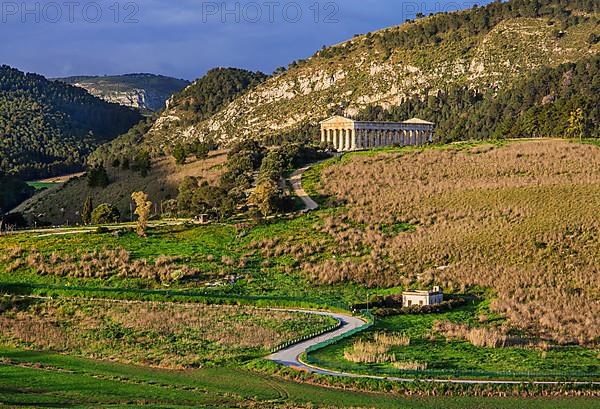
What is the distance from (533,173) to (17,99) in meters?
138

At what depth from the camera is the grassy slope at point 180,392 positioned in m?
31.5

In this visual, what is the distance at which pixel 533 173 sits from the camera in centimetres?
8256

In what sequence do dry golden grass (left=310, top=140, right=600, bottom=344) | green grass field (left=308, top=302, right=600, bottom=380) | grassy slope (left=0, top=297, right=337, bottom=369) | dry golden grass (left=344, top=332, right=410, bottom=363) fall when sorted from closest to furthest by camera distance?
green grass field (left=308, top=302, right=600, bottom=380) → dry golden grass (left=344, top=332, right=410, bottom=363) → grassy slope (left=0, top=297, right=337, bottom=369) → dry golden grass (left=310, top=140, right=600, bottom=344)

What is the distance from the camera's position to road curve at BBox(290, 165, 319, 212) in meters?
78.6

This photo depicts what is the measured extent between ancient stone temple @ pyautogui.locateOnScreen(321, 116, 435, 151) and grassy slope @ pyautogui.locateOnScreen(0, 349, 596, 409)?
273ft

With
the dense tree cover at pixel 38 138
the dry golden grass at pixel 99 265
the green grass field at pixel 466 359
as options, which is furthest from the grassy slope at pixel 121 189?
the green grass field at pixel 466 359

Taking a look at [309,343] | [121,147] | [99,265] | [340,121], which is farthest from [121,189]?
[121,147]

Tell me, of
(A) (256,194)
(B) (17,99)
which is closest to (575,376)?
(A) (256,194)

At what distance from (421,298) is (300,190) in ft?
119

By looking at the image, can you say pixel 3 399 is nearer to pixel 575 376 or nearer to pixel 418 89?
pixel 575 376

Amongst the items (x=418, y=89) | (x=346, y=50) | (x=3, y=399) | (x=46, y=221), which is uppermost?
(x=346, y=50)

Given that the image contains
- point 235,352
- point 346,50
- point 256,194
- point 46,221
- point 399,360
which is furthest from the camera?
point 346,50

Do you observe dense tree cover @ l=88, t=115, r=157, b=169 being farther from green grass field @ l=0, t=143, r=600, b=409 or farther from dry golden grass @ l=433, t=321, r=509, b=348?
dry golden grass @ l=433, t=321, r=509, b=348

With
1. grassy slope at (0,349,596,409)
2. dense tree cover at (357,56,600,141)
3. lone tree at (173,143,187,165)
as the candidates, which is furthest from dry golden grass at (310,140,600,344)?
lone tree at (173,143,187,165)
